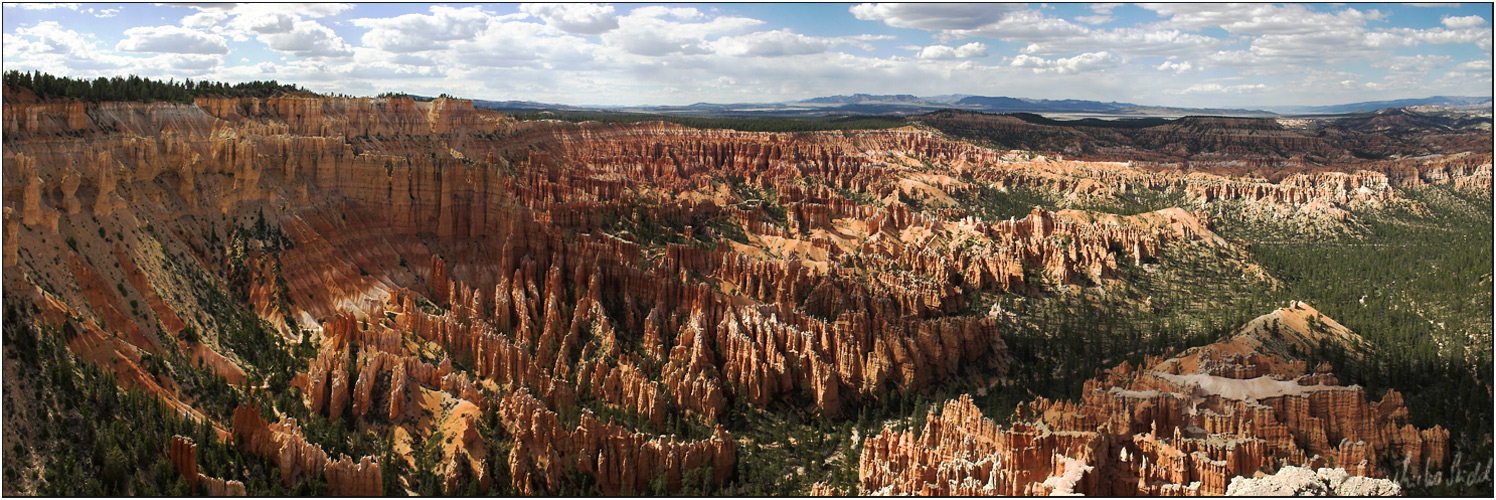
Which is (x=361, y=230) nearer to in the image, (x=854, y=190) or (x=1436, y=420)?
(x=1436, y=420)

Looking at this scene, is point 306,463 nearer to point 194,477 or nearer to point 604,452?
point 194,477

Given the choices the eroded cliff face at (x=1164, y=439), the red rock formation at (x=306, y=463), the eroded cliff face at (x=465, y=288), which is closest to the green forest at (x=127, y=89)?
the eroded cliff face at (x=465, y=288)

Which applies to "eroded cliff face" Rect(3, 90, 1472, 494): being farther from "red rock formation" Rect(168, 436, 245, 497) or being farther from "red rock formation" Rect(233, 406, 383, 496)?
"red rock formation" Rect(168, 436, 245, 497)

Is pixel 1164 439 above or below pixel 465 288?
below

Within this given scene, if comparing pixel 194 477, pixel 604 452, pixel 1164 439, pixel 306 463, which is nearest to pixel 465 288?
pixel 604 452

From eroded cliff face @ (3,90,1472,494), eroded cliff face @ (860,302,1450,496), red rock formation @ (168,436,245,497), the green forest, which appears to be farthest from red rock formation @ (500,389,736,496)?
the green forest

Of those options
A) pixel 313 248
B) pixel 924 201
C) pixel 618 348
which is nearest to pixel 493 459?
pixel 618 348
